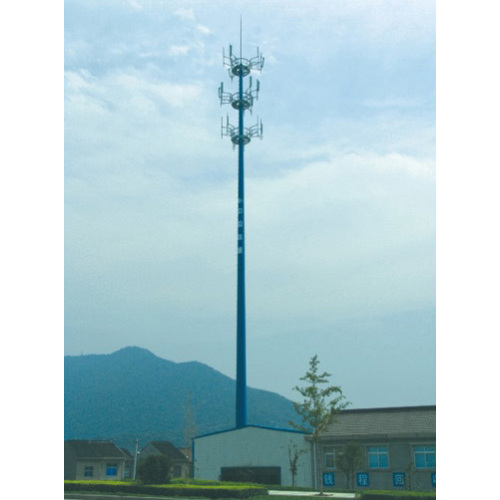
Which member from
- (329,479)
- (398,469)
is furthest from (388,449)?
(329,479)

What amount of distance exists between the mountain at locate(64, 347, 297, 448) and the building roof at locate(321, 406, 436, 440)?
5507 centimetres

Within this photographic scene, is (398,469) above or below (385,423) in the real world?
below

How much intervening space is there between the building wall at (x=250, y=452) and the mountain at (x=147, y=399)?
52639 mm

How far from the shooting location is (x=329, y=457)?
1842 cm

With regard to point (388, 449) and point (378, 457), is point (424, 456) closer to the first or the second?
point (388, 449)

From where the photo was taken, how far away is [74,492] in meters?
17.2

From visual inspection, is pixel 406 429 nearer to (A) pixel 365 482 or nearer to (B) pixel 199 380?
(A) pixel 365 482

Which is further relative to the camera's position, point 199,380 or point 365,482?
point 199,380

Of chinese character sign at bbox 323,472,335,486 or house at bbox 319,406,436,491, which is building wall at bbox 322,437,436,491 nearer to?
house at bbox 319,406,436,491

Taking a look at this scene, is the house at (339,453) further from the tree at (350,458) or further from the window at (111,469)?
the window at (111,469)

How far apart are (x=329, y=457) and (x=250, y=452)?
2390 mm

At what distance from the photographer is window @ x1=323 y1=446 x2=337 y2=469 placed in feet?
60.2
